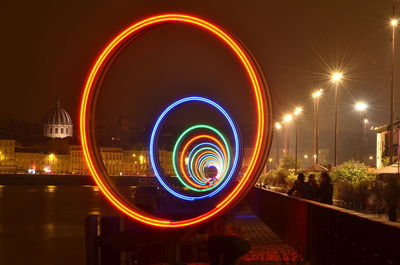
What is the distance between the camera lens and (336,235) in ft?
32.3

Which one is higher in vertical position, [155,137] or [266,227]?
[155,137]

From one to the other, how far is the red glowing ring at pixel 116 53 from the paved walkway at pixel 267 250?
3985mm

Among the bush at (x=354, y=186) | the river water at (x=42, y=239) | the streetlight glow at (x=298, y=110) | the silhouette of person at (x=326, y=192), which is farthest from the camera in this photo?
the streetlight glow at (x=298, y=110)

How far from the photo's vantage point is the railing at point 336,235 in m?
6.86

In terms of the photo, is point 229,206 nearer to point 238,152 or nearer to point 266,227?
point 238,152

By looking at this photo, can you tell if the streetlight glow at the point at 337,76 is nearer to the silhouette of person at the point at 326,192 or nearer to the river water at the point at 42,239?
the river water at the point at 42,239

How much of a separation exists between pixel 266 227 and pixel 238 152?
8.60 meters

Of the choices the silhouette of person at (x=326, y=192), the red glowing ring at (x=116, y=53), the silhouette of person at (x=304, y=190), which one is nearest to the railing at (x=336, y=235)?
the silhouette of person at (x=304, y=190)

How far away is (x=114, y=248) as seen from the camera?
28.2 ft

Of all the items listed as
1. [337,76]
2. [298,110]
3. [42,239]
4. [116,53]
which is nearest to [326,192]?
[42,239]

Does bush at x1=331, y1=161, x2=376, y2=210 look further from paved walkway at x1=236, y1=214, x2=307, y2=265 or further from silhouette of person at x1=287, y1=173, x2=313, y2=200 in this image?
silhouette of person at x1=287, y1=173, x2=313, y2=200

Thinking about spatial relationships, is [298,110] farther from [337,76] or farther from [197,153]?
[197,153]

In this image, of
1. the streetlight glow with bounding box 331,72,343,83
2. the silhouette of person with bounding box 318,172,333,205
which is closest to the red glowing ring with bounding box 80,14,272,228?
the silhouette of person with bounding box 318,172,333,205

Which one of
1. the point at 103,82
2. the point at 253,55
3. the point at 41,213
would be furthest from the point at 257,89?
the point at 41,213
